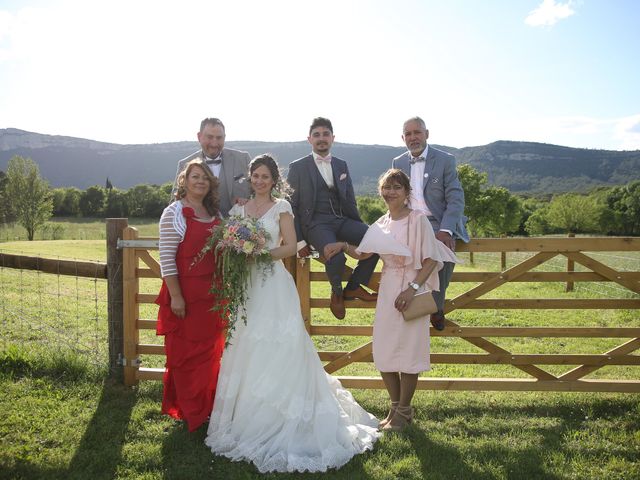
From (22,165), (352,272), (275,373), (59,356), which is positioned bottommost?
(59,356)

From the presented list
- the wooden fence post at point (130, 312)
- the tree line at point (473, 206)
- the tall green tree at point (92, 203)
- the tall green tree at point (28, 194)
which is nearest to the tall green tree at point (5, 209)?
the tree line at point (473, 206)

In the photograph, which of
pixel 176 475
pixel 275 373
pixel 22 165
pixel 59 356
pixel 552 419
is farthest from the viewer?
pixel 22 165

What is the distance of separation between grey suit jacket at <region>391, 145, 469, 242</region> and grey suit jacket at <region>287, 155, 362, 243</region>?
1.98 ft

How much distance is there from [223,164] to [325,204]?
1.31 m

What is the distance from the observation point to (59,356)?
607 cm

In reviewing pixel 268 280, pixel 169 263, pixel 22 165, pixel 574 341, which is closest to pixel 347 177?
pixel 268 280

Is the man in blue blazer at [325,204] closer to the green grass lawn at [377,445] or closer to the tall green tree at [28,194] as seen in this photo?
the green grass lawn at [377,445]

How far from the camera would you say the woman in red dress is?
14.5 ft

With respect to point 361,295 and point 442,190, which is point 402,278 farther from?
point 442,190

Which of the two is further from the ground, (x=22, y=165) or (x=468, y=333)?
(x=22, y=165)

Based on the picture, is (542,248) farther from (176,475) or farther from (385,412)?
(176,475)

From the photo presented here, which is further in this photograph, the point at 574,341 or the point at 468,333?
the point at 574,341

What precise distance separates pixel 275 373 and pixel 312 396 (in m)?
0.42

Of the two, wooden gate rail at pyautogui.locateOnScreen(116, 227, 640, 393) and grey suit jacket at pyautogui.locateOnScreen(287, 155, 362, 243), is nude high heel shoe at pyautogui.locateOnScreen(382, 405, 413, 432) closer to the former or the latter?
wooden gate rail at pyautogui.locateOnScreen(116, 227, 640, 393)
